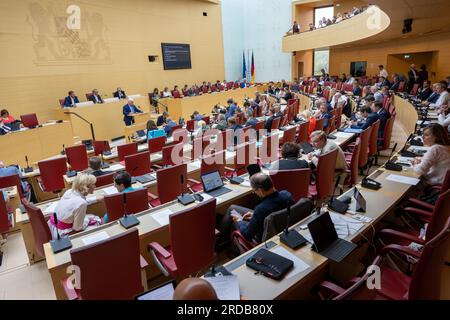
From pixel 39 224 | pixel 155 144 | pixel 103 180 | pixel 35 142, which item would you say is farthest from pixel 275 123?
pixel 35 142

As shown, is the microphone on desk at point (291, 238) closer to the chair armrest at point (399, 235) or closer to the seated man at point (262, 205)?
the seated man at point (262, 205)

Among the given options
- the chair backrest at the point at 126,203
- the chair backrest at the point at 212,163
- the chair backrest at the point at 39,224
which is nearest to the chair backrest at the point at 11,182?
the chair backrest at the point at 39,224

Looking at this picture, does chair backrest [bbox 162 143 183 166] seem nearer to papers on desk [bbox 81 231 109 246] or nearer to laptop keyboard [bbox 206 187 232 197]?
laptop keyboard [bbox 206 187 232 197]

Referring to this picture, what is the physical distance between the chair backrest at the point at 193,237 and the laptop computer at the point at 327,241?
907 millimetres

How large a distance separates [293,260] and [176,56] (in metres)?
15.1

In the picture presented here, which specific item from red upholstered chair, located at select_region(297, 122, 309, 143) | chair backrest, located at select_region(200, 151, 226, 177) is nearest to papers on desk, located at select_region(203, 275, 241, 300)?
chair backrest, located at select_region(200, 151, 226, 177)

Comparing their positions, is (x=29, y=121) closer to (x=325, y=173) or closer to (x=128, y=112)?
(x=128, y=112)

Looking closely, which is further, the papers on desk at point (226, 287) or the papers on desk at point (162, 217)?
the papers on desk at point (162, 217)

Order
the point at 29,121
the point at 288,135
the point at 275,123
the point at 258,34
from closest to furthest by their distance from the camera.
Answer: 1. the point at 288,135
2. the point at 275,123
3. the point at 29,121
4. the point at 258,34

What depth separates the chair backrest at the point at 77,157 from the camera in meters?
5.85

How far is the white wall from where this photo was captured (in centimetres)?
1986

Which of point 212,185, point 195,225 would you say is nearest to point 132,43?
point 212,185

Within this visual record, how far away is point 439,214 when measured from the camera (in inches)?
99.8

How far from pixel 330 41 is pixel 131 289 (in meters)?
15.0
